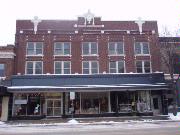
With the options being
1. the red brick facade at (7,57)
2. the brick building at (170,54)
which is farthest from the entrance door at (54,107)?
the brick building at (170,54)

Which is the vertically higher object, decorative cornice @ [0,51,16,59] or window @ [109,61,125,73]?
decorative cornice @ [0,51,16,59]

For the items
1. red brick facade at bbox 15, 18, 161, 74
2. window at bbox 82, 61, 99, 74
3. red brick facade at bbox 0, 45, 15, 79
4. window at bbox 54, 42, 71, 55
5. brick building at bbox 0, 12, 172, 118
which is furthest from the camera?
window at bbox 54, 42, 71, 55

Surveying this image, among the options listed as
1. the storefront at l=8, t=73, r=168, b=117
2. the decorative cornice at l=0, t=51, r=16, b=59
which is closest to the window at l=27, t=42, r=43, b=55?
the decorative cornice at l=0, t=51, r=16, b=59

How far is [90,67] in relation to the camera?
112ft

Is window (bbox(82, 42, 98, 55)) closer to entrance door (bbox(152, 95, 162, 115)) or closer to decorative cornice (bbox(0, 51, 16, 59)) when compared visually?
decorative cornice (bbox(0, 51, 16, 59))

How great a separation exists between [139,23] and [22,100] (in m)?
20.2

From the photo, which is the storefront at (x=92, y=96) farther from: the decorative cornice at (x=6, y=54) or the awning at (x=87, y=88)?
the decorative cornice at (x=6, y=54)

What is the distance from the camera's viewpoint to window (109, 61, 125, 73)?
3447 centimetres

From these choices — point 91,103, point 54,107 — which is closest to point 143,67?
point 91,103

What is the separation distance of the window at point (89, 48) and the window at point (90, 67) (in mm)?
1432

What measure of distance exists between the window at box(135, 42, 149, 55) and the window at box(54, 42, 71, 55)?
9.63m

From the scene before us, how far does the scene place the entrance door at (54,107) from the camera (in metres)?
31.1

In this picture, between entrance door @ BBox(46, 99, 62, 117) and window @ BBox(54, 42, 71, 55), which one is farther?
window @ BBox(54, 42, 71, 55)

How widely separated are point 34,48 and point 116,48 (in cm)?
1139
